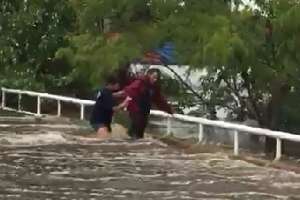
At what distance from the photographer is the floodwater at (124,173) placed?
12641 millimetres

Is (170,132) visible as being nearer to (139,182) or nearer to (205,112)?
(205,112)

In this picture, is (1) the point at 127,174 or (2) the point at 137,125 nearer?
(1) the point at 127,174

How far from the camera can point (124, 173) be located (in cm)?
1461

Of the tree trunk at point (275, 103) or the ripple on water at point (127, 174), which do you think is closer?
the ripple on water at point (127, 174)

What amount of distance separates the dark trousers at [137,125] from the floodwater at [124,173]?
227 mm

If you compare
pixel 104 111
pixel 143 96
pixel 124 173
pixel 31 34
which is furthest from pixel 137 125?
pixel 31 34

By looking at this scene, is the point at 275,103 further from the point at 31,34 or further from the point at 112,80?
the point at 31,34

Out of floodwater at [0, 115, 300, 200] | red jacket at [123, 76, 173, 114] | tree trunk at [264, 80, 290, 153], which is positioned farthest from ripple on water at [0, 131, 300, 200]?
tree trunk at [264, 80, 290, 153]

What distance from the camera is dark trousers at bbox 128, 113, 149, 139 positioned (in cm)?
1911

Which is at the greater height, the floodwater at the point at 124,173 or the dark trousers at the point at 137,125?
the dark trousers at the point at 137,125

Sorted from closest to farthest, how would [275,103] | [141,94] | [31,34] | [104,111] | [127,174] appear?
[127,174], [141,94], [104,111], [275,103], [31,34]

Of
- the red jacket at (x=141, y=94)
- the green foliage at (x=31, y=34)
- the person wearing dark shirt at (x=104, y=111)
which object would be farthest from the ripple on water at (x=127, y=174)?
the green foliage at (x=31, y=34)

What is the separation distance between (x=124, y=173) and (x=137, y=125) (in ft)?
15.6

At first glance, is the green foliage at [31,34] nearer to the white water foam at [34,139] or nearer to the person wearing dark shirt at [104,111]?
the white water foam at [34,139]
